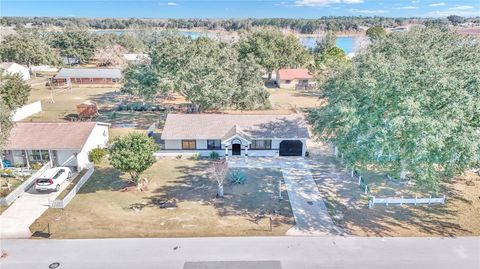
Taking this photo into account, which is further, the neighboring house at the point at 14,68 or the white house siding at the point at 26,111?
the neighboring house at the point at 14,68

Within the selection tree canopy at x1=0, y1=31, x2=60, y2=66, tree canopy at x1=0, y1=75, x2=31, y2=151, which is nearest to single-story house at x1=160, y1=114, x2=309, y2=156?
tree canopy at x1=0, y1=75, x2=31, y2=151

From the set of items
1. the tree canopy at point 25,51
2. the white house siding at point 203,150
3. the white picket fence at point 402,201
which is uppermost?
the tree canopy at point 25,51

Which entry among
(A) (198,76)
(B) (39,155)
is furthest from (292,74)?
(B) (39,155)

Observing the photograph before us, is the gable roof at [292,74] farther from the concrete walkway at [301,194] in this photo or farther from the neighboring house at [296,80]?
the concrete walkway at [301,194]

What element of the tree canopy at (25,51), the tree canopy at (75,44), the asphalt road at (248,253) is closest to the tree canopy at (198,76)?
the asphalt road at (248,253)

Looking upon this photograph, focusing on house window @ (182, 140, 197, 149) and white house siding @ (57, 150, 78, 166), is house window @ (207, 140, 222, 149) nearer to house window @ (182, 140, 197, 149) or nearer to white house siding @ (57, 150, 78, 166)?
house window @ (182, 140, 197, 149)

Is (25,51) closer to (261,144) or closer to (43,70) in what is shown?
(43,70)
